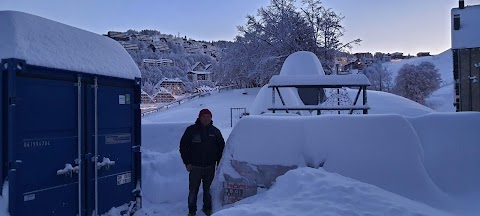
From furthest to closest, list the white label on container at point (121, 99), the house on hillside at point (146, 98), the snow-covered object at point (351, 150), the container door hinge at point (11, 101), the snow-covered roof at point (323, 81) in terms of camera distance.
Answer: the house on hillside at point (146, 98), the snow-covered roof at point (323, 81), the white label on container at point (121, 99), the snow-covered object at point (351, 150), the container door hinge at point (11, 101)

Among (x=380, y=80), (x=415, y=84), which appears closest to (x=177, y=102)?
(x=415, y=84)

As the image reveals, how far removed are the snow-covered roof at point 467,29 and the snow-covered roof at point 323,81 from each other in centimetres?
2604

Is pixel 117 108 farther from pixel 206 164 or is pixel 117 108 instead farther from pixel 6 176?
pixel 6 176

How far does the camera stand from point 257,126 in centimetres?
681

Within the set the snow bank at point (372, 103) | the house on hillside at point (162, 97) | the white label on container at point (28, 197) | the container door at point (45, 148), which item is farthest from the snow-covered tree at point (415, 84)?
the white label on container at point (28, 197)

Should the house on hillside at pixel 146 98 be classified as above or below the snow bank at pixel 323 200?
above

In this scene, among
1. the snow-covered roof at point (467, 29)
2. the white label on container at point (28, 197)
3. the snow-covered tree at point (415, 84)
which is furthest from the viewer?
the snow-covered tree at point (415, 84)

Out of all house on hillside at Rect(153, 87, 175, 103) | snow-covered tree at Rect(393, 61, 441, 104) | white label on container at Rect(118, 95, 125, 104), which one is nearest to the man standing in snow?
white label on container at Rect(118, 95, 125, 104)

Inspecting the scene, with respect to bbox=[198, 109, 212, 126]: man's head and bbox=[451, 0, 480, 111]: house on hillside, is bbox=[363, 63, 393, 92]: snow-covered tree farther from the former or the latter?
bbox=[198, 109, 212, 126]: man's head

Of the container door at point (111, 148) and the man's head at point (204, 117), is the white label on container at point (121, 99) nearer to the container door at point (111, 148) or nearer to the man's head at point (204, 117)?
the container door at point (111, 148)

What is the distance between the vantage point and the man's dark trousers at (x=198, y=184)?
7000mm

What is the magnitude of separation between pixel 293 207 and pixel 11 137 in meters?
3.20

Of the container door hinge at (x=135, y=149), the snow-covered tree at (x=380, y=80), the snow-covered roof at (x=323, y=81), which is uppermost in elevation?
the snow-covered tree at (x=380, y=80)

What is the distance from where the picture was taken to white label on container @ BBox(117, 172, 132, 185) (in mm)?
6809
